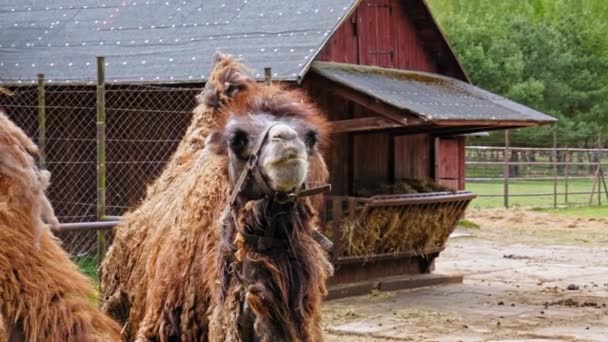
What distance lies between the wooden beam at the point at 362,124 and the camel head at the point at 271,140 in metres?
6.76

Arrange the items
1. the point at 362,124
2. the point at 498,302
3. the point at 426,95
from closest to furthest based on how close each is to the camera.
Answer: the point at 362,124, the point at 498,302, the point at 426,95

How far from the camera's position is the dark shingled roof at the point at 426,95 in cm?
1196

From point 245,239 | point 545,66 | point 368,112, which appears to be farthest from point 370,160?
point 545,66

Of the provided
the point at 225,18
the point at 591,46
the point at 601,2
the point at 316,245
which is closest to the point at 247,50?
the point at 225,18

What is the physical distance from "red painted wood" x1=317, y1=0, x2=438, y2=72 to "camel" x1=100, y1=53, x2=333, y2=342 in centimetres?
831

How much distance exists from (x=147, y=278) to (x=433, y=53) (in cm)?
1081

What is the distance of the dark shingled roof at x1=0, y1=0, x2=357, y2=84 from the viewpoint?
1259 cm

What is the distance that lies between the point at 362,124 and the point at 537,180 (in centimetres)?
2728

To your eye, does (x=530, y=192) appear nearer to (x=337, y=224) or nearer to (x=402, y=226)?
(x=402, y=226)

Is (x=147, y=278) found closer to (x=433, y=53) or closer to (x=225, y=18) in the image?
(x=225, y=18)

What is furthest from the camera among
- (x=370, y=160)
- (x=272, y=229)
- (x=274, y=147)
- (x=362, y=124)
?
(x=370, y=160)

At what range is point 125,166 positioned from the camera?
14055 millimetres

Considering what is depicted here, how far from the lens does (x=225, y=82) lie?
6031 millimetres

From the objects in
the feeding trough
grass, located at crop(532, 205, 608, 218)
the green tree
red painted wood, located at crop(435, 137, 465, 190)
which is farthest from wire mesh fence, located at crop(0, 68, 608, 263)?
the green tree
